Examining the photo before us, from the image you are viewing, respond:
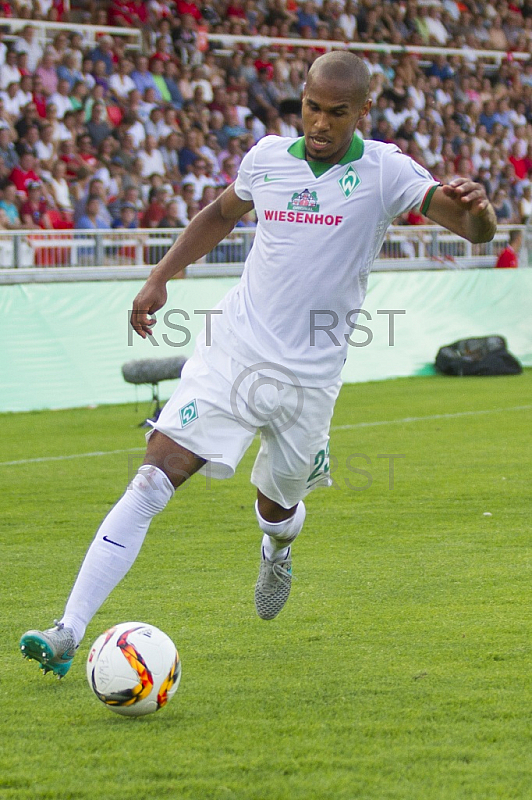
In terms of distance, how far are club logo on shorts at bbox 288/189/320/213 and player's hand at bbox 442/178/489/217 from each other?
1.86 ft

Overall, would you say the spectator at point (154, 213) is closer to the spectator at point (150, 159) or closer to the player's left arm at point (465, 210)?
the spectator at point (150, 159)

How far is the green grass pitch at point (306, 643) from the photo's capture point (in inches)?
128

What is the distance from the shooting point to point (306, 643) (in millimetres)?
4539

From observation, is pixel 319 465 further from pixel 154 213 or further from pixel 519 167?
pixel 519 167

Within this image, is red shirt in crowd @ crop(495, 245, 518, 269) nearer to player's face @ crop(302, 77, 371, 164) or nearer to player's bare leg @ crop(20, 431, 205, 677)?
player's face @ crop(302, 77, 371, 164)

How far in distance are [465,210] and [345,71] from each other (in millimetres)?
696

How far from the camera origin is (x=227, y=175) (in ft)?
55.8

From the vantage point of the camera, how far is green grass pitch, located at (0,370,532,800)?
3246 mm

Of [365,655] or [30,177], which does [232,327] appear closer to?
[365,655]

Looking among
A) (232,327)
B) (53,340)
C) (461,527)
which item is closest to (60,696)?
(232,327)

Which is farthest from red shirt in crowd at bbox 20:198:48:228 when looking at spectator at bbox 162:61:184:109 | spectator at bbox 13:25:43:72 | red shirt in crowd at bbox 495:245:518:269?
red shirt in crowd at bbox 495:245:518:269

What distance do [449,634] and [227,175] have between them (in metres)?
13.2

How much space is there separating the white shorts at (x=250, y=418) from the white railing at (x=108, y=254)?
8410mm

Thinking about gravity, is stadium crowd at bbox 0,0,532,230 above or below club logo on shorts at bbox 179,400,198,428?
below
